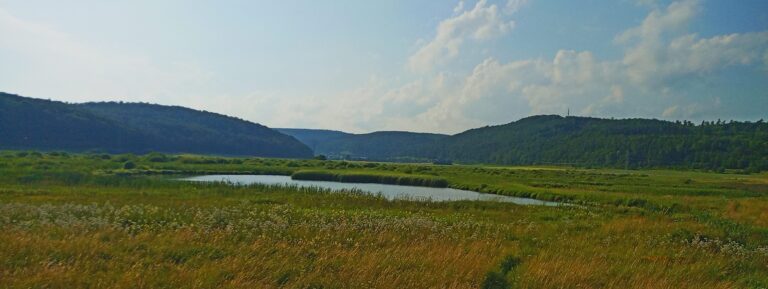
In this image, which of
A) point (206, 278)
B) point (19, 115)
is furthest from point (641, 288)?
point (19, 115)

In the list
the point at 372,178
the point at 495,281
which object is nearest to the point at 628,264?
the point at 495,281

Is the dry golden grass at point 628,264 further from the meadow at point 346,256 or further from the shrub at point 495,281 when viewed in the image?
the shrub at point 495,281

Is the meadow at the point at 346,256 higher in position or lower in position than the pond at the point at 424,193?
higher

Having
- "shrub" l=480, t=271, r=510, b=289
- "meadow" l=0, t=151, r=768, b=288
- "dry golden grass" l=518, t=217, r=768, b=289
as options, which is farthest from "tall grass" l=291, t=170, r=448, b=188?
"shrub" l=480, t=271, r=510, b=289

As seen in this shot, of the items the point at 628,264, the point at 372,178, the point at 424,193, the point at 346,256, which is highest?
the point at 346,256

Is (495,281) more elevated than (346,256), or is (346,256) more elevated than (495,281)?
(346,256)

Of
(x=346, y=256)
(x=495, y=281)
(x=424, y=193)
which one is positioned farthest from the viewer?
(x=424, y=193)

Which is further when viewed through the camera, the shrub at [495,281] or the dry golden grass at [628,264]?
the dry golden grass at [628,264]

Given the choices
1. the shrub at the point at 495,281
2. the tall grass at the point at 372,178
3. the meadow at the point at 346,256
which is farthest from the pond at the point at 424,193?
the shrub at the point at 495,281

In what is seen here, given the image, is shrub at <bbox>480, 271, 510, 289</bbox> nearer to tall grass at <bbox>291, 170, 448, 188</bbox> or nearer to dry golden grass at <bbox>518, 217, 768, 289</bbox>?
dry golden grass at <bbox>518, 217, 768, 289</bbox>

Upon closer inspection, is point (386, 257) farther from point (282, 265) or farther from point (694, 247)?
point (694, 247)

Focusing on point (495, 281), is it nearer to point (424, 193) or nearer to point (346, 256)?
point (346, 256)

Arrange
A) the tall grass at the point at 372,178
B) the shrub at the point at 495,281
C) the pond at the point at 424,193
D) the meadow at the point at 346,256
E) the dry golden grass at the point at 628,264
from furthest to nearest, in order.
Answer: the tall grass at the point at 372,178 → the pond at the point at 424,193 → the dry golden grass at the point at 628,264 → the shrub at the point at 495,281 → the meadow at the point at 346,256

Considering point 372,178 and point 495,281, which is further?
point 372,178
